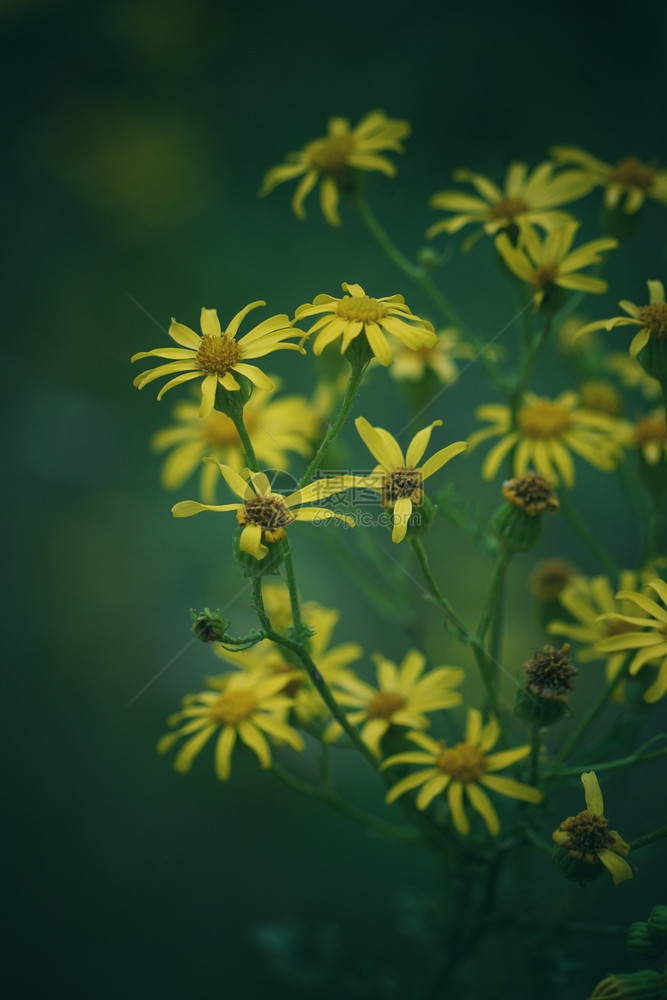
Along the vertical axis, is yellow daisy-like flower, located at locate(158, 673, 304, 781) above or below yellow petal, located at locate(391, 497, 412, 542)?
below

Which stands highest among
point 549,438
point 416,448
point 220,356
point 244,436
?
point 549,438

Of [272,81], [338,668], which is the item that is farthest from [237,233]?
[338,668]

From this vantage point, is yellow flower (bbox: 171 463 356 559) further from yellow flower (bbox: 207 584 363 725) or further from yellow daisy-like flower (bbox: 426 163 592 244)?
yellow daisy-like flower (bbox: 426 163 592 244)

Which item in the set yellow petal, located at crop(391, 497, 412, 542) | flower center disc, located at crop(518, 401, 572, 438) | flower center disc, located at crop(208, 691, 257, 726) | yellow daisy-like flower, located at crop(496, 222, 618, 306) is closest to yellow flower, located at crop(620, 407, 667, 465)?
flower center disc, located at crop(518, 401, 572, 438)

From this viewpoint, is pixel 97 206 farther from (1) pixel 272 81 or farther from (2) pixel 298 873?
(2) pixel 298 873

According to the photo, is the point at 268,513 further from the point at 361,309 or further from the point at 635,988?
the point at 635,988

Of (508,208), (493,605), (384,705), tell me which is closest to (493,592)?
(493,605)

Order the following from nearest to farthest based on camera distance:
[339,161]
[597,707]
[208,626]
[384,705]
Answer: [208,626]
[597,707]
[384,705]
[339,161]
